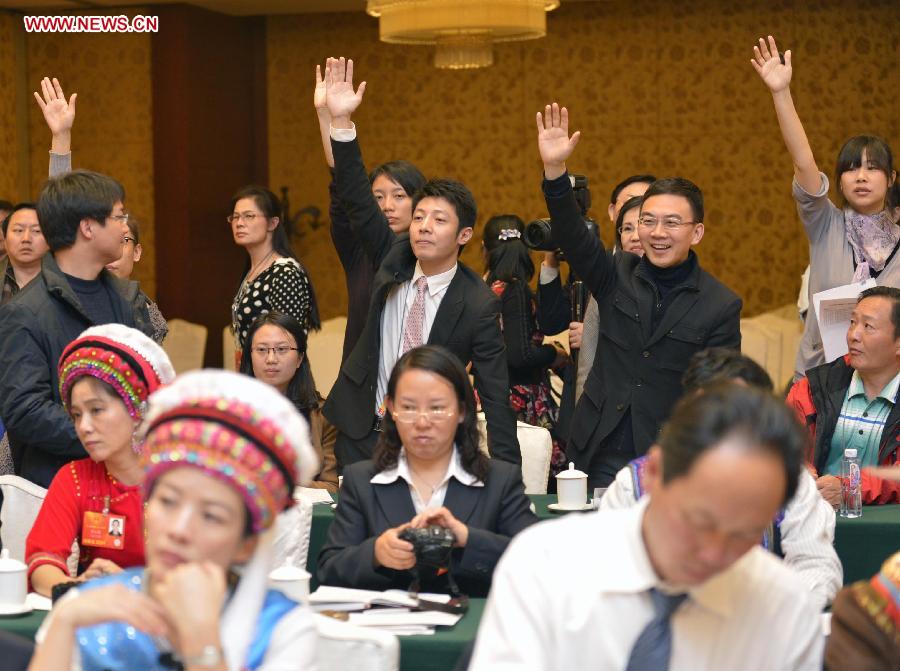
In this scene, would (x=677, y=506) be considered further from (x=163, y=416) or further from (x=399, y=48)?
(x=399, y=48)

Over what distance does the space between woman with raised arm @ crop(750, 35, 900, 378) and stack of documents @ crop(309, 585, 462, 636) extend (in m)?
2.18

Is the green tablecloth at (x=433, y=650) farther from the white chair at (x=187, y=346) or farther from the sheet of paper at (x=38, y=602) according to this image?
the white chair at (x=187, y=346)

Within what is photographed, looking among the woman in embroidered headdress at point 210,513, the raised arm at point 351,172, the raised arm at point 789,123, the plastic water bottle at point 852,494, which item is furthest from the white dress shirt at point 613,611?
the raised arm at point 789,123

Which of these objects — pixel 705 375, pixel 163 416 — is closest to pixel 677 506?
pixel 163 416

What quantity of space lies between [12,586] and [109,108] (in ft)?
22.5

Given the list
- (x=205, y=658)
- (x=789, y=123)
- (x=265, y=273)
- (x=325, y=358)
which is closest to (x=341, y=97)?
(x=265, y=273)

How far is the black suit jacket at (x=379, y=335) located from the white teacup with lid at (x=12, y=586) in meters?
1.56

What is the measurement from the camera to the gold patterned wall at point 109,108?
28.8 ft

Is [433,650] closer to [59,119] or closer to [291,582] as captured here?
[291,582]

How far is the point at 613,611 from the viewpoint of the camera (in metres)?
1.51

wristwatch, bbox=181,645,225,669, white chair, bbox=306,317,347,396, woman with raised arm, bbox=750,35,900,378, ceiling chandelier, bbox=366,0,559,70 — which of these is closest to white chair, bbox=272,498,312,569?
wristwatch, bbox=181,645,225,669

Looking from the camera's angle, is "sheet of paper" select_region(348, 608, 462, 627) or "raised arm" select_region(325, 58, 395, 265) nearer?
"sheet of paper" select_region(348, 608, 462, 627)

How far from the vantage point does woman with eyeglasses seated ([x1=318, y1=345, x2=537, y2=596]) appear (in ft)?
9.71

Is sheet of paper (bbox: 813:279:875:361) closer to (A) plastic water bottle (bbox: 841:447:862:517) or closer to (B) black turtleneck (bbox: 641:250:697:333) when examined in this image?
(B) black turtleneck (bbox: 641:250:697:333)
